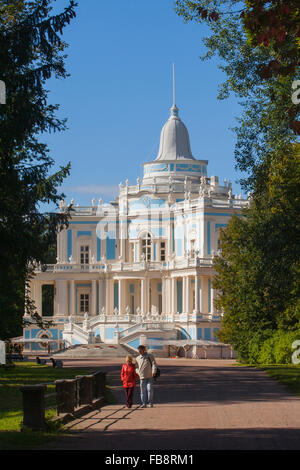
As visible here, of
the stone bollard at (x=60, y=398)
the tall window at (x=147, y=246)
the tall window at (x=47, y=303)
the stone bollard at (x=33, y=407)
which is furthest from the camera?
the tall window at (x=47, y=303)

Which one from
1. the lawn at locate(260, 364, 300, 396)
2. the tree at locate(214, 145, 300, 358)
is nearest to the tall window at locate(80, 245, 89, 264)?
the tree at locate(214, 145, 300, 358)

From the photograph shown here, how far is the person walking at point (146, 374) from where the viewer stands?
20.8m

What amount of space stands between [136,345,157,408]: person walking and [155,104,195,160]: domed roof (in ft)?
194

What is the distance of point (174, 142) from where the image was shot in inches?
3223

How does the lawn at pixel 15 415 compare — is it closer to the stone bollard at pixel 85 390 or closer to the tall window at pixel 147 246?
the stone bollard at pixel 85 390

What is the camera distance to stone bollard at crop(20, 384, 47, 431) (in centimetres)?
1530

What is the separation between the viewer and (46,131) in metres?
27.1

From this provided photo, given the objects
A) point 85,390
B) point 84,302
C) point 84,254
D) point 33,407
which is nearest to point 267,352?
point 85,390

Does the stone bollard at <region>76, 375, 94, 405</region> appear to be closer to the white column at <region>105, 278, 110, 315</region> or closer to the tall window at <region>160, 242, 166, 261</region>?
the tall window at <region>160, 242, 166, 261</region>

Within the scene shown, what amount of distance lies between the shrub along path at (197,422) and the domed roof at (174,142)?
179ft

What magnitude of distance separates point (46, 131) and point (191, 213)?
46.4 meters

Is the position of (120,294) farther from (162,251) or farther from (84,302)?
(162,251)

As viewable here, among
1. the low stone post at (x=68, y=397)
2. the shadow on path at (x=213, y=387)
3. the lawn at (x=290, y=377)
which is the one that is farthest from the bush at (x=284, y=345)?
the low stone post at (x=68, y=397)
